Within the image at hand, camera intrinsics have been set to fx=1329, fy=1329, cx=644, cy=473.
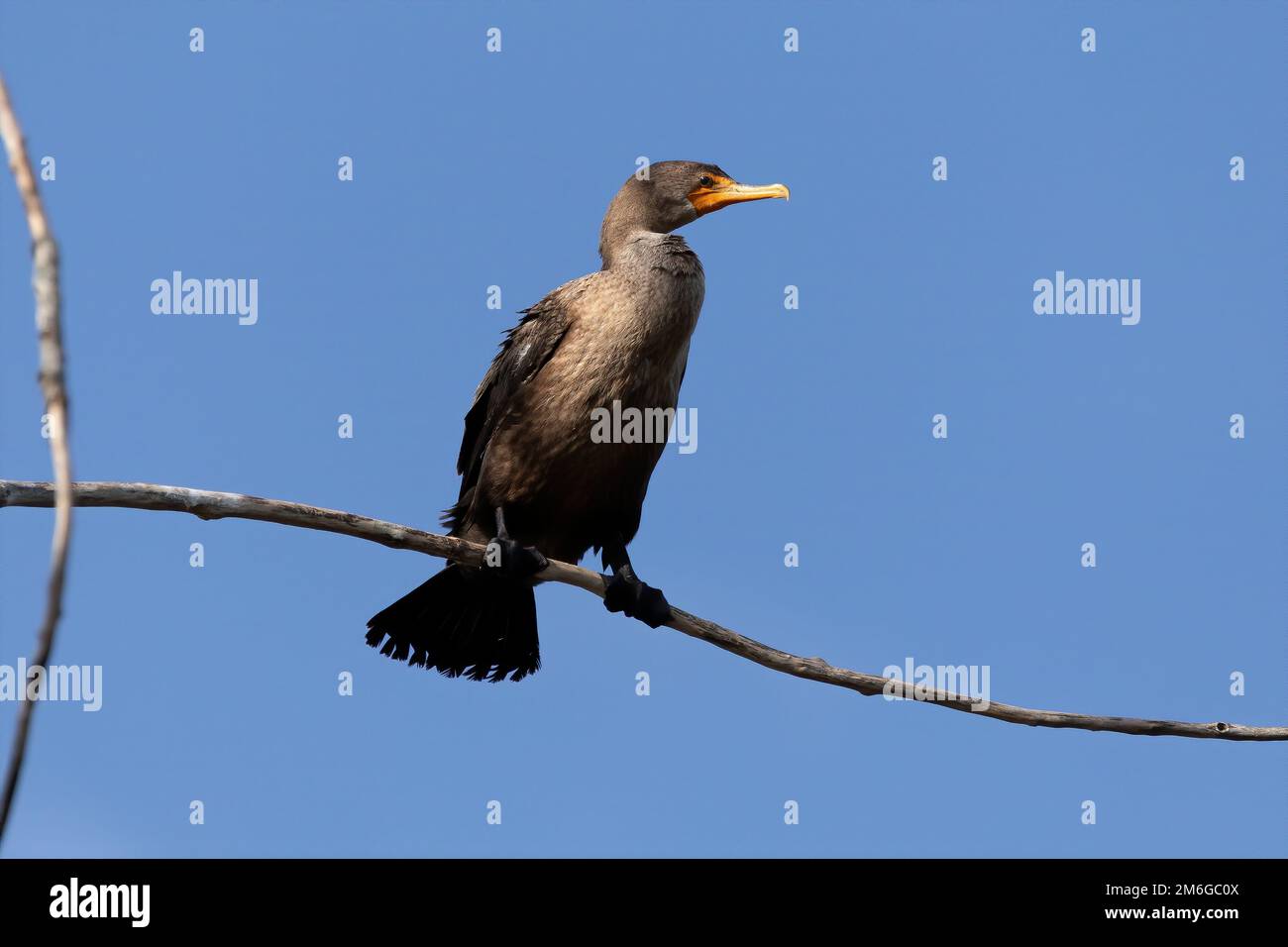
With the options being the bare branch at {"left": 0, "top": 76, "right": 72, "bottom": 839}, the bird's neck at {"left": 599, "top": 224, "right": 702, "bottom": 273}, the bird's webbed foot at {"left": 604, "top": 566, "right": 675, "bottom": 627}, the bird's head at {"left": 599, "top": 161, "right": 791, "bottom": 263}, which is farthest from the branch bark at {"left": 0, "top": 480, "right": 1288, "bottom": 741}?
the bare branch at {"left": 0, "top": 76, "right": 72, "bottom": 839}

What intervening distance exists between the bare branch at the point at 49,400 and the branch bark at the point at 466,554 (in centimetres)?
277

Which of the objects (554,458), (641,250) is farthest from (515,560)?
(641,250)

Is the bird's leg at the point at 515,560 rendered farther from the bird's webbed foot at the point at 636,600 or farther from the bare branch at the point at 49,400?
the bare branch at the point at 49,400

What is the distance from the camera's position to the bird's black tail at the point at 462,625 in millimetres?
5672

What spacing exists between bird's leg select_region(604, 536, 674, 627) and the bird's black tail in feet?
1.76

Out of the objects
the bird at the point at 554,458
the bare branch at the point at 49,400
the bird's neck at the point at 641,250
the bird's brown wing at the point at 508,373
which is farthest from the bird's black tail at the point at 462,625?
the bare branch at the point at 49,400

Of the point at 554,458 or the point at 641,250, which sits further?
the point at 641,250

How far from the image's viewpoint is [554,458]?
543 centimetres

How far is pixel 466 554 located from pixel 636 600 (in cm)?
77

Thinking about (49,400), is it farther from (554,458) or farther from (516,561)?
(554,458)

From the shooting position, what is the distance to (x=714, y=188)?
247 inches

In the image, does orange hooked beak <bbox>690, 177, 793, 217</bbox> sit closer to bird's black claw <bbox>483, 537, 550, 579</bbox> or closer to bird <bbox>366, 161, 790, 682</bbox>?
bird <bbox>366, 161, 790, 682</bbox>

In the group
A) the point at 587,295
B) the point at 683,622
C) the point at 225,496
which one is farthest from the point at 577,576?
the point at 225,496

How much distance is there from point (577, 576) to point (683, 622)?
483mm
